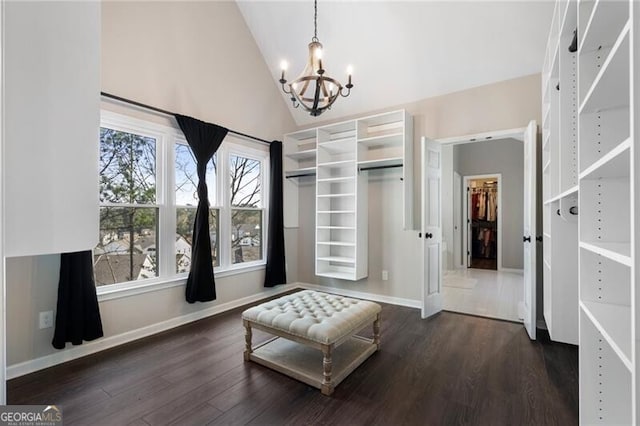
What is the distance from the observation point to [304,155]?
15.6ft

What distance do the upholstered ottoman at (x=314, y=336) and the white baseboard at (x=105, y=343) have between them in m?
1.17

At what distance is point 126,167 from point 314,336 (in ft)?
8.15

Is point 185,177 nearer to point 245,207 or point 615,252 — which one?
point 245,207

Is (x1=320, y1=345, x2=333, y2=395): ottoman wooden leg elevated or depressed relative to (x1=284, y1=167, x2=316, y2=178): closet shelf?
depressed

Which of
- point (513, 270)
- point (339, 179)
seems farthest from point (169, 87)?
point (513, 270)

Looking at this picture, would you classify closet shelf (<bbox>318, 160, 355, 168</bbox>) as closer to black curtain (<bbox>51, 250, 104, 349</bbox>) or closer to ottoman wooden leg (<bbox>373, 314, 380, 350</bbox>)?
ottoman wooden leg (<bbox>373, 314, 380, 350</bbox>)

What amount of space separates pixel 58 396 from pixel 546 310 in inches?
163

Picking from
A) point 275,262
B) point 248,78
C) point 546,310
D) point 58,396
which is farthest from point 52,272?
point 546,310

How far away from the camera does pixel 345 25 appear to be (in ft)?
11.7

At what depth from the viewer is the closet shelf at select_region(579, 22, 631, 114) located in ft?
2.91

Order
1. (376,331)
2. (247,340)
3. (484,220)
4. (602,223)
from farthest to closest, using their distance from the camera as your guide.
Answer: (484,220)
(376,331)
(247,340)
(602,223)

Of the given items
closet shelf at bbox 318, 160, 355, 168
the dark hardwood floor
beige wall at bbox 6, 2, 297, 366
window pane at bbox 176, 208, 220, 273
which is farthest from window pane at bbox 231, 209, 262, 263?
the dark hardwood floor

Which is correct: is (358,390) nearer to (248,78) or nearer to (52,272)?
(52,272)

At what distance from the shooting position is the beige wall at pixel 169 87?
7.53ft
